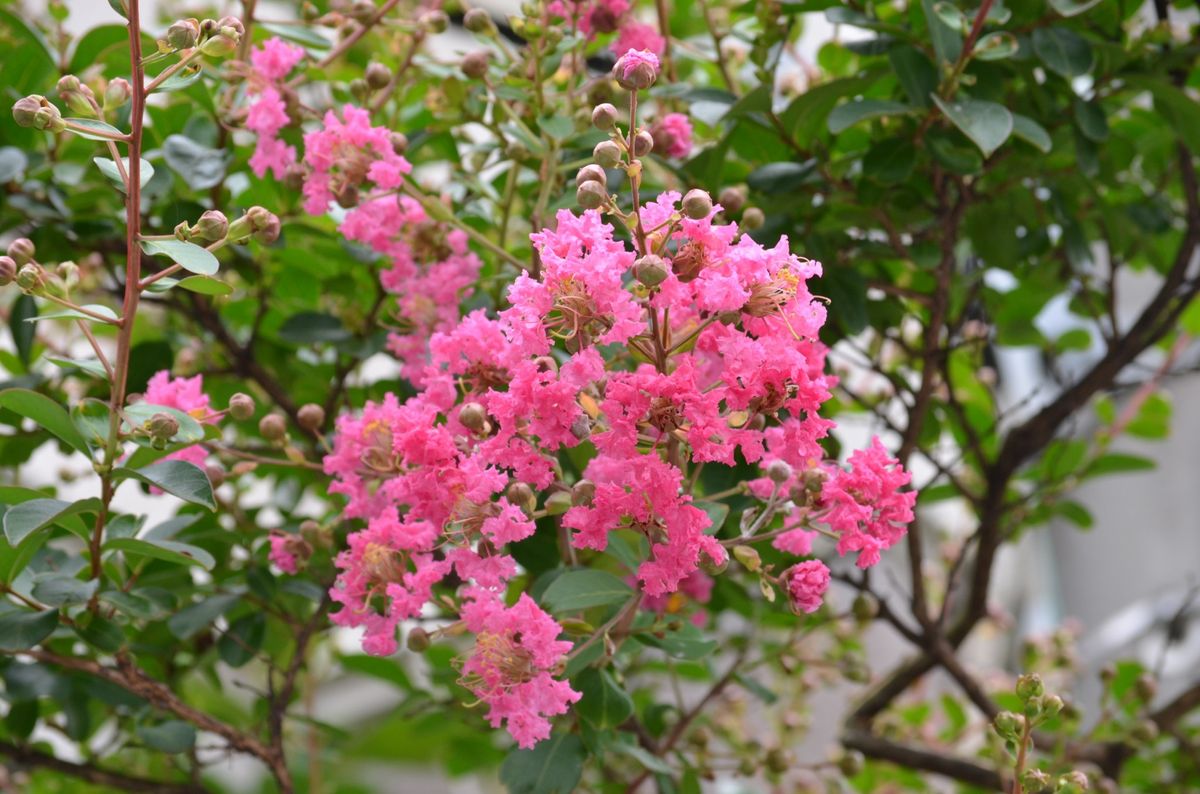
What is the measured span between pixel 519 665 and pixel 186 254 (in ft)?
0.99

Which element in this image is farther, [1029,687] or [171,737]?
[171,737]

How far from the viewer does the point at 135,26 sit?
0.68m

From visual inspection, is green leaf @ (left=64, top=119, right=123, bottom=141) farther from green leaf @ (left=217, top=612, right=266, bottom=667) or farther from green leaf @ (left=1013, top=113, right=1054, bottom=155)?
green leaf @ (left=1013, top=113, right=1054, bottom=155)

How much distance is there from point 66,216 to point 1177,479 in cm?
351

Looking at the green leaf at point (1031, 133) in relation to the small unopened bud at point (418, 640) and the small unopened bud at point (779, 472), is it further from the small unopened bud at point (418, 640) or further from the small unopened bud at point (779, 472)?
the small unopened bud at point (418, 640)

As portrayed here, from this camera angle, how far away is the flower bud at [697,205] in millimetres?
682

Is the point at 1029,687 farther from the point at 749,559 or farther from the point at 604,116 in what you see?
the point at 604,116

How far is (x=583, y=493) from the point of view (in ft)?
2.36

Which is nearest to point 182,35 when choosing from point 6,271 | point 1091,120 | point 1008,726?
point 6,271

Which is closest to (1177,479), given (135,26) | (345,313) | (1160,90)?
(1160,90)

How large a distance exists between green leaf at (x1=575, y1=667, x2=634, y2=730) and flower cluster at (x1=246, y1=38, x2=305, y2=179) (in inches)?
17.1

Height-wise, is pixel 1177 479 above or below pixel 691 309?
above

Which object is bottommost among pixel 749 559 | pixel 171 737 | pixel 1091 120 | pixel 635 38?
pixel 171 737

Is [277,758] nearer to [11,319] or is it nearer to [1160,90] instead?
[11,319]
